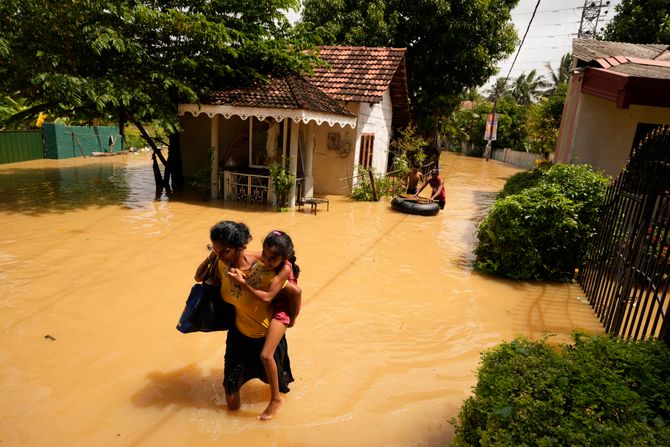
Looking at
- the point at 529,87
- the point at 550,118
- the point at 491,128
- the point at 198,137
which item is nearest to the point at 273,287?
the point at 198,137

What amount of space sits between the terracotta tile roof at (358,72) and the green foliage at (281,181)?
145 inches

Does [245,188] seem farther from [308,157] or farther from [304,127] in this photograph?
[304,127]

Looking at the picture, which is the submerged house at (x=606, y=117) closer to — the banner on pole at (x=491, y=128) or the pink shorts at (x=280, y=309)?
the pink shorts at (x=280, y=309)

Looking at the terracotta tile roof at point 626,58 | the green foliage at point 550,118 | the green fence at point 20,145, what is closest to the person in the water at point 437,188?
the terracotta tile roof at point 626,58

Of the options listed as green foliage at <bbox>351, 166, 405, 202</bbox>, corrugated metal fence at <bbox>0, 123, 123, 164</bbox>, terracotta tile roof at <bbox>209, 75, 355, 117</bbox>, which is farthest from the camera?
corrugated metal fence at <bbox>0, 123, 123, 164</bbox>

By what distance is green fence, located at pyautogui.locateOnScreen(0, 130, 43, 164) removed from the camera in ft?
58.7

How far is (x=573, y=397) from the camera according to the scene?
94.1 inches

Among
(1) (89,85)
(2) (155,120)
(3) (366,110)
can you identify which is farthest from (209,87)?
(3) (366,110)

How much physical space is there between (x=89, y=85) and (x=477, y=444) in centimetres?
1055

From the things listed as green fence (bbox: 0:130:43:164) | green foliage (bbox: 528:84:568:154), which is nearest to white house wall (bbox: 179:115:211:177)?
green fence (bbox: 0:130:43:164)

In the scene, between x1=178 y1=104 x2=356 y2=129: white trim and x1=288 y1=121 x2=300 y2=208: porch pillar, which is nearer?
x1=178 y1=104 x2=356 y2=129: white trim

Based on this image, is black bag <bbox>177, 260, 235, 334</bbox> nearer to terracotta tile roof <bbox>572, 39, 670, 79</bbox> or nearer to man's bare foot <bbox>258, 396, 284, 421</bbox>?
man's bare foot <bbox>258, 396, 284, 421</bbox>

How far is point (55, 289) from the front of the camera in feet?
18.9

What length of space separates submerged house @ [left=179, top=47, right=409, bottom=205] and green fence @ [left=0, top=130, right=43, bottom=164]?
8.49 meters
